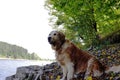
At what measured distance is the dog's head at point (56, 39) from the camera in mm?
11141

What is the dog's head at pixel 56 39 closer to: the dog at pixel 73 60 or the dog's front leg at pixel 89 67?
the dog at pixel 73 60

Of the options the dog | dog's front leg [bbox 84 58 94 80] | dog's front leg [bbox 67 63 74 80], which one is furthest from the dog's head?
dog's front leg [bbox 84 58 94 80]

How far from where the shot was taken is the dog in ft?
37.1

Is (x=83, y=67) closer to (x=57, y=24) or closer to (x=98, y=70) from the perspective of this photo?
(x=98, y=70)

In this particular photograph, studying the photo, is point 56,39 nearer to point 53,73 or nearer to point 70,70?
point 70,70

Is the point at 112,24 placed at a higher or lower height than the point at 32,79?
higher

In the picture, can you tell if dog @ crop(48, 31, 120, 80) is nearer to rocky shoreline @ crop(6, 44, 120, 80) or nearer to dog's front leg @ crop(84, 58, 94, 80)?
dog's front leg @ crop(84, 58, 94, 80)

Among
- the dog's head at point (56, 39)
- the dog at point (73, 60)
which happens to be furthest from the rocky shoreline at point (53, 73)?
the dog's head at point (56, 39)

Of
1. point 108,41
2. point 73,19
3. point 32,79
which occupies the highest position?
point 73,19

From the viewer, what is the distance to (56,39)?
1126 centimetres

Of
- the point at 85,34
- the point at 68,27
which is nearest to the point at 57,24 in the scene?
the point at 68,27

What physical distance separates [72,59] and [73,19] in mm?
23850

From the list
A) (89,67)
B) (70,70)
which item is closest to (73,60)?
(70,70)

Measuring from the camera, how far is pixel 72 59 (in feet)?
37.9
